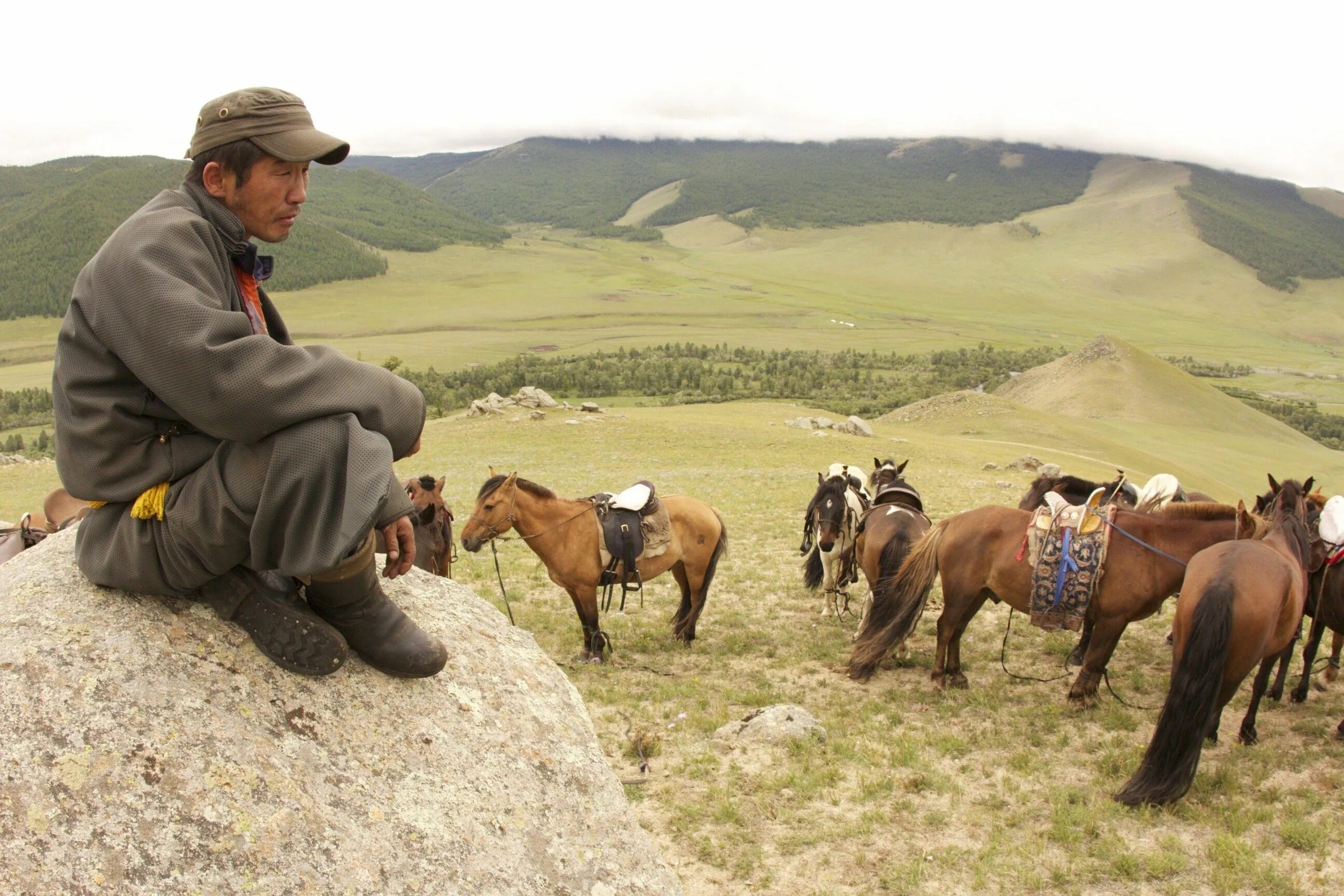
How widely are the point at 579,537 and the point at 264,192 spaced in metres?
7.31

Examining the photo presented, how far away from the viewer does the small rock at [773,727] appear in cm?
802

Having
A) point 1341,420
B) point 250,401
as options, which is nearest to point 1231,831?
point 250,401

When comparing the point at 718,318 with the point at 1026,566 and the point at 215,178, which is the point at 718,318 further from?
the point at 215,178

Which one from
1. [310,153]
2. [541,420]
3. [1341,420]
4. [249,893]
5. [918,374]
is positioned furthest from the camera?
[918,374]

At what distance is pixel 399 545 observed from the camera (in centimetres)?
341

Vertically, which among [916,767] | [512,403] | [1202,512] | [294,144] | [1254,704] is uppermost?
[294,144]

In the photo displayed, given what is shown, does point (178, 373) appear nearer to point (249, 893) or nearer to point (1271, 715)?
point (249, 893)

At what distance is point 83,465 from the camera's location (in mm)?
2928

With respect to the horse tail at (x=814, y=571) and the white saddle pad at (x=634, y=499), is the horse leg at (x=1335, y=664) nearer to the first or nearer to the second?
the horse tail at (x=814, y=571)

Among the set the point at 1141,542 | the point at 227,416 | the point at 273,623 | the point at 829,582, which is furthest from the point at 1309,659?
the point at 227,416

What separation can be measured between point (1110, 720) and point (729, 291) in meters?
175

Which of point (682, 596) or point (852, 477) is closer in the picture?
point (682, 596)

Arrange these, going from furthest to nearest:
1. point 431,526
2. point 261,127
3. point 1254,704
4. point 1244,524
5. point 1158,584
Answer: point 431,526 → point 1158,584 → point 1244,524 → point 1254,704 → point 261,127

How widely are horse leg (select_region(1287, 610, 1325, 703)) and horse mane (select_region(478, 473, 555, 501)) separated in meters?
8.02
